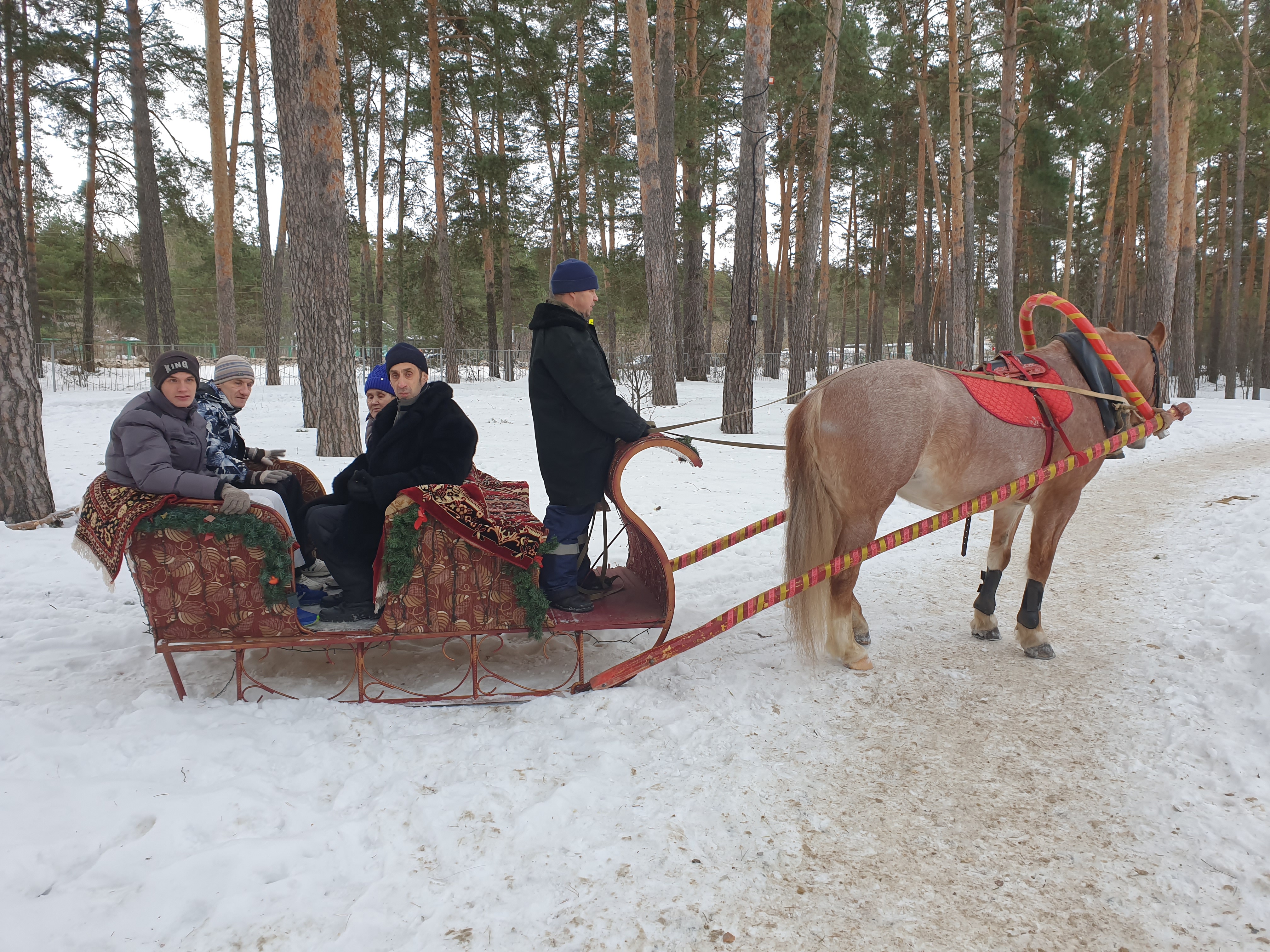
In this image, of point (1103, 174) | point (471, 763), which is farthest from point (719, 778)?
point (1103, 174)

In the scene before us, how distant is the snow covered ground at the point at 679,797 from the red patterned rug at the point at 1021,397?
1.30 m

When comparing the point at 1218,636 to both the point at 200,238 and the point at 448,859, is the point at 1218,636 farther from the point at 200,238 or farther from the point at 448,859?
the point at 200,238

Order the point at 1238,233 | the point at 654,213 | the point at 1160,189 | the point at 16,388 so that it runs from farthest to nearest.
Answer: the point at 1238,233 < the point at 1160,189 < the point at 654,213 < the point at 16,388

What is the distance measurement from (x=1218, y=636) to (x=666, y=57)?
13795 millimetres

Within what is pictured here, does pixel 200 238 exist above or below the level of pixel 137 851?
above

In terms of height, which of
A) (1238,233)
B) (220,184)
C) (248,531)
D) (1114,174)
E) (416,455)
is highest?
(1114,174)

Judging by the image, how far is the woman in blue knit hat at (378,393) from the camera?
11.8ft

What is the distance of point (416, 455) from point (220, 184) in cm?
1472

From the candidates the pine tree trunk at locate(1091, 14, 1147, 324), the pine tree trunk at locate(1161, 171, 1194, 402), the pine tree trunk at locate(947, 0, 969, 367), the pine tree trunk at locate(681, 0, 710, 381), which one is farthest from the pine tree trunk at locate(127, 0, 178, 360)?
the pine tree trunk at locate(1161, 171, 1194, 402)

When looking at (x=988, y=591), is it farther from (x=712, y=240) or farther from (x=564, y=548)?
(x=712, y=240)

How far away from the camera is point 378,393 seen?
144 inches

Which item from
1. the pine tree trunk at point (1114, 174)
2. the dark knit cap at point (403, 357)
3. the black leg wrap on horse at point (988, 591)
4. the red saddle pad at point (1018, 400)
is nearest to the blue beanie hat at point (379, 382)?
the dark knit cap at point (403, 357)

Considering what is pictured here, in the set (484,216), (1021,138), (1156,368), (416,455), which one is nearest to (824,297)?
(1021,138)

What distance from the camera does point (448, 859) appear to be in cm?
221
